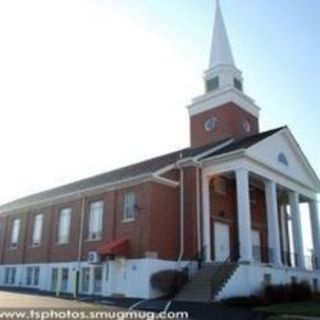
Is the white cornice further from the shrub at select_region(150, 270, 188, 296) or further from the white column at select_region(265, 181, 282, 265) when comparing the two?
the shrub at select_region(150, 270, 188, 296)

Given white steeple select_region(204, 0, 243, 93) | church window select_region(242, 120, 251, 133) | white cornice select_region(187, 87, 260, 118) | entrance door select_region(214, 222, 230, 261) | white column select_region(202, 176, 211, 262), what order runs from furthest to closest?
white steeple select_region(204, 0, 243, 93) → church window select_region(242, 120, 251, 133) → white cornice select_region(187, 87, 260, 118) → entrance door select_region(214, 222, 230, 261) → white column select_region(202, 176, 211, 262)

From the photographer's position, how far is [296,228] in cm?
3022

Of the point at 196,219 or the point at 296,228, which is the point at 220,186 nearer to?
the point at 196,219

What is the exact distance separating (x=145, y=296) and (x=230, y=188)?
10.6 meters

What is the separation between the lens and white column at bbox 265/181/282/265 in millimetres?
26547

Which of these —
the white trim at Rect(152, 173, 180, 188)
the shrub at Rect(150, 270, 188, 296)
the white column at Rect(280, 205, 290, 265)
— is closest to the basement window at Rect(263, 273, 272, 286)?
the shrub at Rect(150, 270, 188, 296)

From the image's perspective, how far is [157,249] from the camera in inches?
972

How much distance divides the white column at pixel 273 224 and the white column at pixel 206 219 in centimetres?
367

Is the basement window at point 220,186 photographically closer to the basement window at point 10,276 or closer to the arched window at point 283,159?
the arched window at point 283,159

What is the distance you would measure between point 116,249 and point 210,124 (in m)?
13.2

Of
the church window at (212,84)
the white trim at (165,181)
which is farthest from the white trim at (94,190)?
the church window at (212,84)

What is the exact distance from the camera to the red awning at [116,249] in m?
24.5

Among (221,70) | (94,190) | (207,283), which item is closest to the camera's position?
(207,283)

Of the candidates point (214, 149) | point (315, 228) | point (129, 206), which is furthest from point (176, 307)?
point (315, 228)
